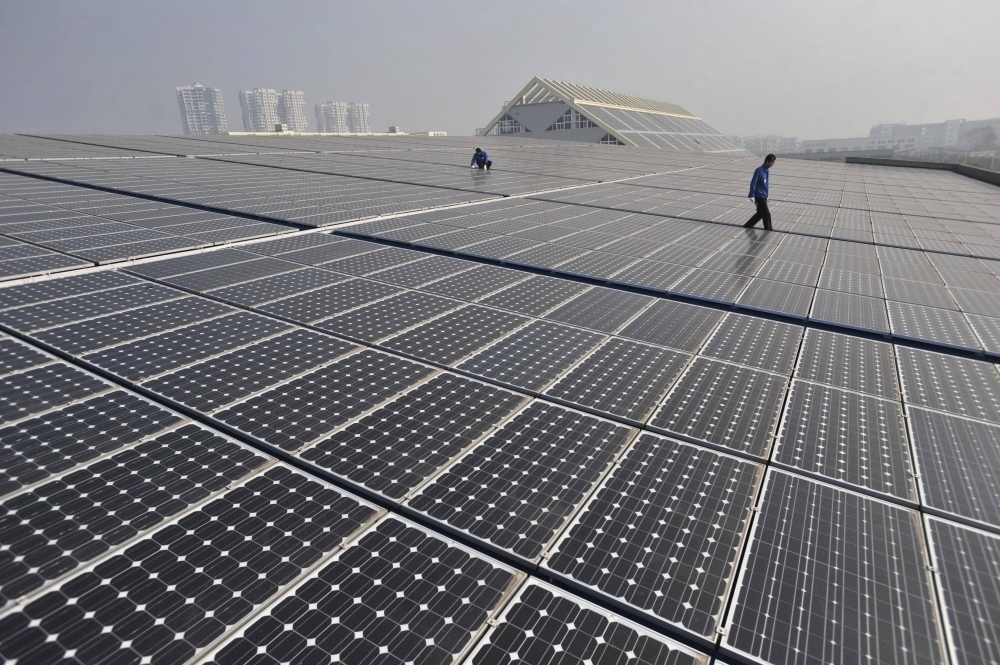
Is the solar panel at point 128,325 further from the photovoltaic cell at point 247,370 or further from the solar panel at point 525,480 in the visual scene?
the solar panel at point 525,480

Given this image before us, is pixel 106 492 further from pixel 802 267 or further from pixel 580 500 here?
pixel 802 267

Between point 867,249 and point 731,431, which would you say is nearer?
point 731,431

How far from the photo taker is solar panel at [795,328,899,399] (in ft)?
21.2

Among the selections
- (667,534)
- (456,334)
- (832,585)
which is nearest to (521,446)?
(667,534)

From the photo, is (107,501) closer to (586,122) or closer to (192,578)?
(192,578)

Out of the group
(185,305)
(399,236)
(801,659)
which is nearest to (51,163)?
(399,236)

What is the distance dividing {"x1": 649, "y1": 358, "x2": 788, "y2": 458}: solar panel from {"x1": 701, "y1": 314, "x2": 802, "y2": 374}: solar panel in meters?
0.29

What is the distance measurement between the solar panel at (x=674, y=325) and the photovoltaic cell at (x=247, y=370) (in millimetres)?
4126

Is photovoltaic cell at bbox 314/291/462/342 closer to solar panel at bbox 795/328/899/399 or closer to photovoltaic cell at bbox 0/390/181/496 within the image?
photovoltaic cell at bbox 0/390/181/496

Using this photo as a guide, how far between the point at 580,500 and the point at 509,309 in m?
4.46

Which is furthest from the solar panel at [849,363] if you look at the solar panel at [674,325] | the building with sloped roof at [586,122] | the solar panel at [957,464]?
the building with sloped roof at [586,122]

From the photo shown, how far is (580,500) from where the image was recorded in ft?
14.3

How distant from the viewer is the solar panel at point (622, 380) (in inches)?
227

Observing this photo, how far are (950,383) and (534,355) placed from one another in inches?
205
